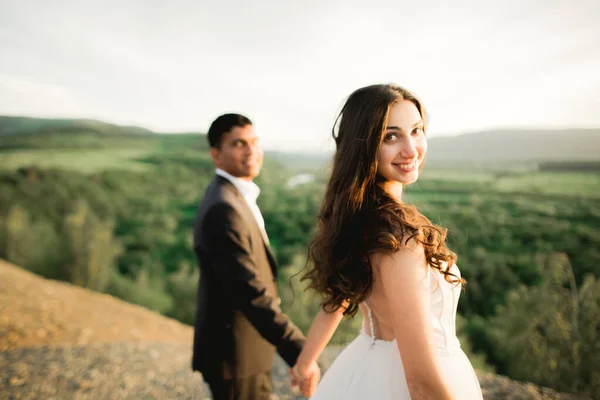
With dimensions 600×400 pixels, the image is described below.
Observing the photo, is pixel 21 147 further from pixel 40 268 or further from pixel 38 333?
pixel 38 333

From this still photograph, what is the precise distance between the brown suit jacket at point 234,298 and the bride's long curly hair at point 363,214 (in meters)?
0.82

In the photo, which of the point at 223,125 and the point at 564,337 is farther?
the point at 564,337

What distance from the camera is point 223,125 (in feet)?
8.95

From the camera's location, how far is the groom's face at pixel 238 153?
2.65m

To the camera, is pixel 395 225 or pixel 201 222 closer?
pixel 395 225

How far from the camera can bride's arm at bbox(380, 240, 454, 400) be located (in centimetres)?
116

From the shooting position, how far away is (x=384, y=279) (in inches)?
49.0

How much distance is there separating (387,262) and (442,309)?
370 millimetres

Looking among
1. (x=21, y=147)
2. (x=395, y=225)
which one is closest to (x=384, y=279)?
(x=395, y=225)

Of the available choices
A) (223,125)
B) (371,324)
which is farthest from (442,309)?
(223,125)

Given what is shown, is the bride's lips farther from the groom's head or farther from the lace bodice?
the groom's head

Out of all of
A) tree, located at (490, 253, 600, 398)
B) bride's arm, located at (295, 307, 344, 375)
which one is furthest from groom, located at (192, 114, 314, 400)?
tree, located at (490, 253, 600, 398)

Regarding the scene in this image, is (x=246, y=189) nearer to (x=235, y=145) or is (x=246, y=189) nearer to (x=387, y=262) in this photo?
(x=235, y=145)

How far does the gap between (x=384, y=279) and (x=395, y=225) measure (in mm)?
191
